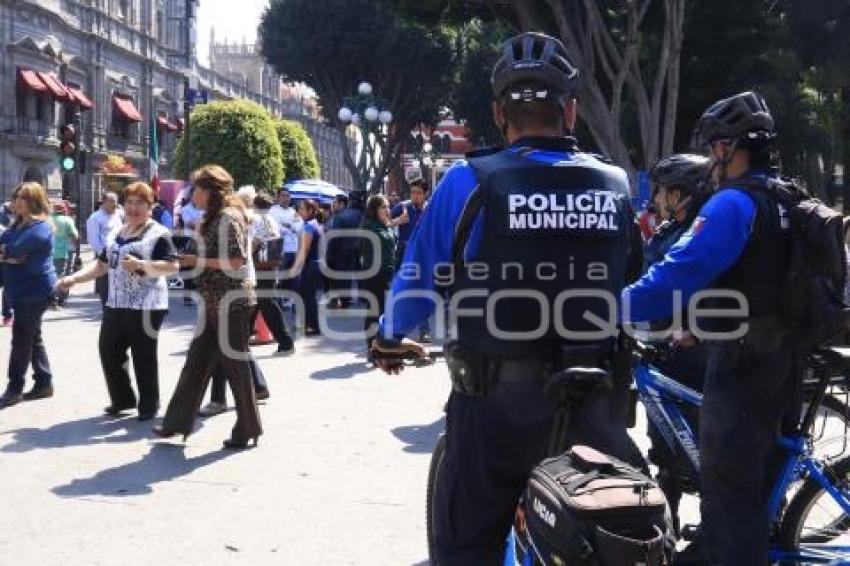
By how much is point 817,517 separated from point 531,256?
5.55 ft

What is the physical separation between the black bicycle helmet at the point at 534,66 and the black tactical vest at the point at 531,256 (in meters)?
0.22

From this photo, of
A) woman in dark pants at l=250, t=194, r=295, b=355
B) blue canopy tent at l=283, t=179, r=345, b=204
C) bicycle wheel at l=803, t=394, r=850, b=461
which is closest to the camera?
bicycle wheel at l=803, t=394, r=850, b=461

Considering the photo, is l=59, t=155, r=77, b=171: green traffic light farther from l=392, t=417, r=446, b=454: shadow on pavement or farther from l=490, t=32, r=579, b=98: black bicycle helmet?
l=490, t=32, r=579, b=98: black bicycle helmet

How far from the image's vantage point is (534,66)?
274cm

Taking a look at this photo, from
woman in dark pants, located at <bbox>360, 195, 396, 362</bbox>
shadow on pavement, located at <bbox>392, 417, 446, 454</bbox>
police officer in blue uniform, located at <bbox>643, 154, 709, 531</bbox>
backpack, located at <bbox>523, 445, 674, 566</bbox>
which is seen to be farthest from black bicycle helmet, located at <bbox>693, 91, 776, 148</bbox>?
woman in dark pants, located at <bbox>360, 195, 396, 362</bbox>

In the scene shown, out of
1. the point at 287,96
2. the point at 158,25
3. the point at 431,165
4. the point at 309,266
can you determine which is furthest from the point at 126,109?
the point at 287,96

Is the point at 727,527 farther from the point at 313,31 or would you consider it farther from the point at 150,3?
the point at 150,3

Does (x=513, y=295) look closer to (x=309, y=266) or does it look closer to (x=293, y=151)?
(x=309, y=266)

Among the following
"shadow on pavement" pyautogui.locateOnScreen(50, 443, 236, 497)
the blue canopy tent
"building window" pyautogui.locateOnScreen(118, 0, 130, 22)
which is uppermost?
"building window" pyautogui.locateOnScreen(118, 0, 130, 22)

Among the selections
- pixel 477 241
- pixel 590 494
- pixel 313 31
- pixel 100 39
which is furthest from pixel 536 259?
pixel 100 39

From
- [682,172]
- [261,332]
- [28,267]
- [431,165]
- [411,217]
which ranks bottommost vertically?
[261,332]

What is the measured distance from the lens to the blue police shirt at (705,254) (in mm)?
3182

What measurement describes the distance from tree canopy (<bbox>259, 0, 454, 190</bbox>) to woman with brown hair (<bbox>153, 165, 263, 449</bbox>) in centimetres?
3207

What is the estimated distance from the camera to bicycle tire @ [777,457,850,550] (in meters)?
3.47
